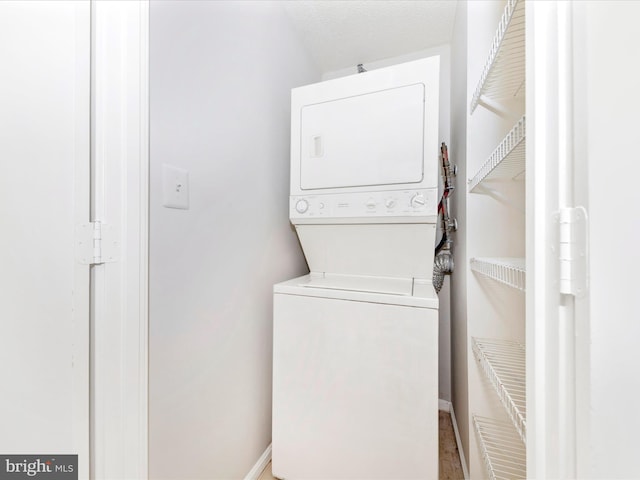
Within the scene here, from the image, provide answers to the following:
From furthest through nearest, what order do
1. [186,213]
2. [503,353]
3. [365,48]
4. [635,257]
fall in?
[365,48]
[503,353]
[186,213]
[635,257]

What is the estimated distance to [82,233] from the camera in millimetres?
808

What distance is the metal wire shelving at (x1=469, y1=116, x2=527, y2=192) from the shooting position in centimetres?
67

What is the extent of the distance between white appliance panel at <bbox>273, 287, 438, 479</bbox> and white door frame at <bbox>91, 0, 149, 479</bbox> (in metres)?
0.65

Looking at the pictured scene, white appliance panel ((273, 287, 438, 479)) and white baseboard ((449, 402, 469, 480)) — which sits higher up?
white appliance panel ((273, 287, 438, 479))

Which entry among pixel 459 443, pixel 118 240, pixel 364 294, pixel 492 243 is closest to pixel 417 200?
pixel 492 243

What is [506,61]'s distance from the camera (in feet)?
3.26

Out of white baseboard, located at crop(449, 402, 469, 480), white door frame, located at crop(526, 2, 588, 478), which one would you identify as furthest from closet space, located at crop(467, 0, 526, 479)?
white door frame, located at crop(526, 2, 588, 478)

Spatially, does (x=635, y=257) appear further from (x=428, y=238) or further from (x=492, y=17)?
(x=492, y=17)

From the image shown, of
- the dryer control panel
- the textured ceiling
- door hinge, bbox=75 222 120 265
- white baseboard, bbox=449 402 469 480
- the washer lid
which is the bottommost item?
white baseboard, bbox=449 402 469 480

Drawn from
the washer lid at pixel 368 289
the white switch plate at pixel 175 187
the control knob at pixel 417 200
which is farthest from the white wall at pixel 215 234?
the control knob at pixel 417 200

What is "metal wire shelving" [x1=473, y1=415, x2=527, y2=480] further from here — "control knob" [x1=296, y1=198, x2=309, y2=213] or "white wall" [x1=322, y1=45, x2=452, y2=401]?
"control knob" [x1=296, y1=198, x2=309, y2=213]

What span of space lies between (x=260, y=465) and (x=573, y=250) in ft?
5.52

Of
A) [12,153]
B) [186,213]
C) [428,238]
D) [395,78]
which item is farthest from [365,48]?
[12,153]

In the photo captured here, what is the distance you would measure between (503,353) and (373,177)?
951mm
